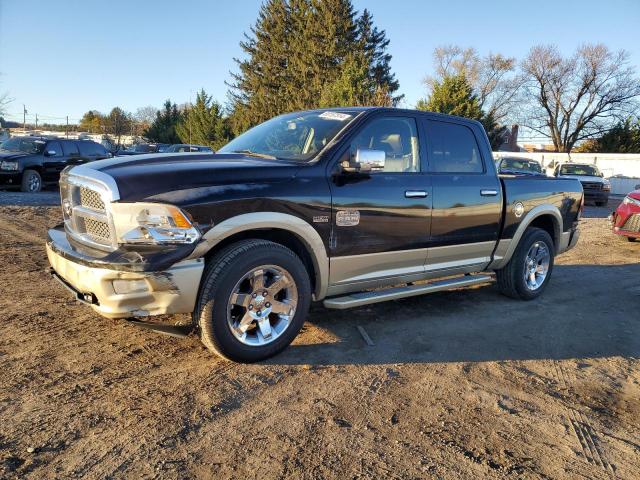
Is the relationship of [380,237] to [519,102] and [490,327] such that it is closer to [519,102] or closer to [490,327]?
[490,327]

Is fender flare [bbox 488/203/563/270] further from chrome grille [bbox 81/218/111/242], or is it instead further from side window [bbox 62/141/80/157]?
side window [bbox 62/141/80/157]

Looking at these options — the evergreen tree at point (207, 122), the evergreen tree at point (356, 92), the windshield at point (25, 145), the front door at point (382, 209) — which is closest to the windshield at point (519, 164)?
the evergreen tree at point (356, 92)

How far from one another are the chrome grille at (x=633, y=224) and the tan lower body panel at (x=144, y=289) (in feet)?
30.8

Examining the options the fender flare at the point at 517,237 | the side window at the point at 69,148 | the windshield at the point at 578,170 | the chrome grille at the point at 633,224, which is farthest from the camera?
the windshield at the point at 578,170

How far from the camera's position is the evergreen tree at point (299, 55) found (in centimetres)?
4197

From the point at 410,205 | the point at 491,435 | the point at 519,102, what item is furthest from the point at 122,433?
the point at 519,102

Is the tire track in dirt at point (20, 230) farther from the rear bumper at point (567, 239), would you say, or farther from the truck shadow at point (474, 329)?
the rear bumper at point (567, 239)

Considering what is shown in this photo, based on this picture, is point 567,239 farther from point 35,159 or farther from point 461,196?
point 35,159

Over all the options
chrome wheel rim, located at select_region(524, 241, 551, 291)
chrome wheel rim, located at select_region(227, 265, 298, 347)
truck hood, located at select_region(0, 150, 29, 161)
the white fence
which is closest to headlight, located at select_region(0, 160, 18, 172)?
truck hood, located at select_region(0, 150, 29, 161)

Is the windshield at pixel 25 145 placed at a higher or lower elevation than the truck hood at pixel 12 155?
higher

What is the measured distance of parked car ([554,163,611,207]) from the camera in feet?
64.8

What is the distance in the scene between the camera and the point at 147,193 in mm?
3246

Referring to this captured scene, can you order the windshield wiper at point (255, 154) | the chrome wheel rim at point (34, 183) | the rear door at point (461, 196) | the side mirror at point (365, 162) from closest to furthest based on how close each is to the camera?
the side mirror at point (365, 162) < the windshield wiper at point (255, 154) < the rear door at point (461, 196) < the chrome wheel rim at point (34, 183)

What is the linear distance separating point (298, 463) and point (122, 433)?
0.98 metres
